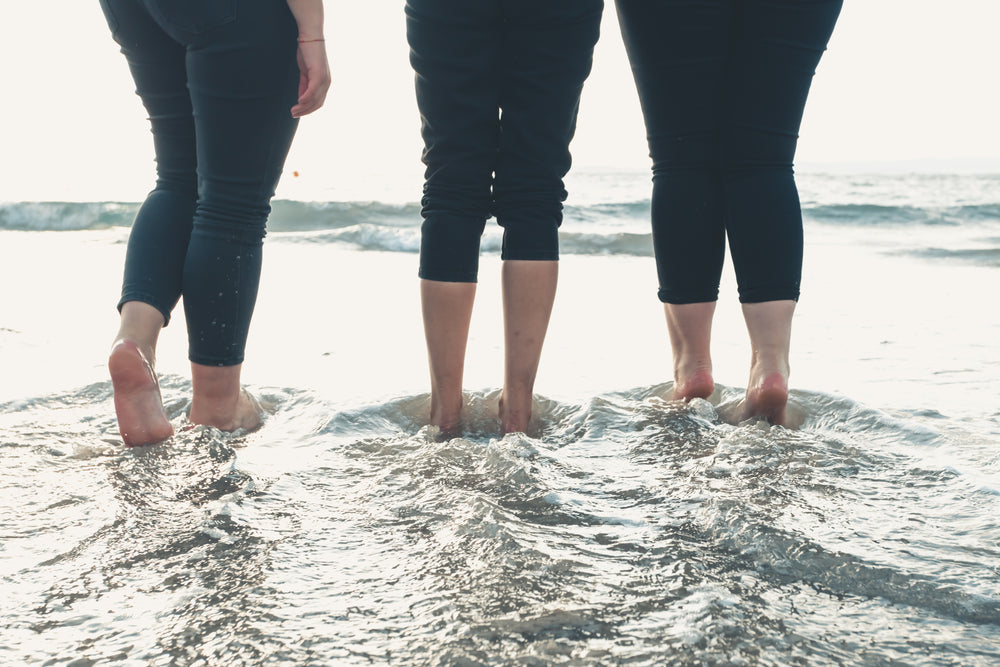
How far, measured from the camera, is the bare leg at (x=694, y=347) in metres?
1.77

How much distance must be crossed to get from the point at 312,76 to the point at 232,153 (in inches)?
8.4

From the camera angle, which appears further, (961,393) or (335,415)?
(961,393)

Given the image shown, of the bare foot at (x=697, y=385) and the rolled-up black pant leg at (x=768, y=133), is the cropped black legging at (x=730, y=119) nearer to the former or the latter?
the rolled-up black pant leg at (x=768, y=133)

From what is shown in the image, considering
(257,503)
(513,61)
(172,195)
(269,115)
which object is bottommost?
(257,503)

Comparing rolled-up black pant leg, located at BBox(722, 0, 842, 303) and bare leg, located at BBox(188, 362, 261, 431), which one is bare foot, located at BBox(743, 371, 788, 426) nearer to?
rolled-up black pant leg, located at BBox(722, 0, 842, 303)

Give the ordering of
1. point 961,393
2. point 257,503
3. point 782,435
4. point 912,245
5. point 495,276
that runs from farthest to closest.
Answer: point 912,245, point 495,276, point 961,393, point 782,435, point 257,503

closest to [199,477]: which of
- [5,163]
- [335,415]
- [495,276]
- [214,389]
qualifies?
[214,389]

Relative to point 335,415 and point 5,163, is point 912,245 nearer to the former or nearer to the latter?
point 335,415

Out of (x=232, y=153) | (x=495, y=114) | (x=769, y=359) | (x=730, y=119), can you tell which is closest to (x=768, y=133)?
(x=730, y=119)

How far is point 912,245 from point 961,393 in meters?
6.76

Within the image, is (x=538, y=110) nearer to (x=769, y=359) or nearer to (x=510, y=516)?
(x=769, y=359)

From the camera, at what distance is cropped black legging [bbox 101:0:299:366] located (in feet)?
4.87

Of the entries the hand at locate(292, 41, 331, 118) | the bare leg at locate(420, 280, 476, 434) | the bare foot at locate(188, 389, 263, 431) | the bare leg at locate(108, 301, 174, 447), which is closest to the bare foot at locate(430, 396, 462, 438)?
the bare leg at locate(420, 280, 476, 434)

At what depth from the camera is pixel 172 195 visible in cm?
167
